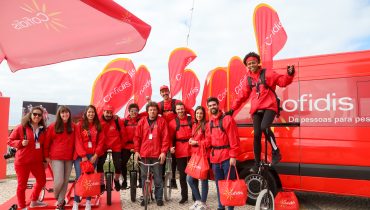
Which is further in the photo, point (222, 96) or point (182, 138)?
point (222, 96)

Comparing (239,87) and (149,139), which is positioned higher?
(239,87)

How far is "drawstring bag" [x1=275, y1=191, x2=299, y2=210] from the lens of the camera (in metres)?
4.87

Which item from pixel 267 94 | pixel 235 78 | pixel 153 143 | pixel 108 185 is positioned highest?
pixel 235 78

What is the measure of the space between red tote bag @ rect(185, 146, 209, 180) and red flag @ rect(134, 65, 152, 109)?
16.2 feet

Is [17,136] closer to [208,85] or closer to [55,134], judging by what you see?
[55,134]

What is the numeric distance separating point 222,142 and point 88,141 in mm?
2320

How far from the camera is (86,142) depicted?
5664 mm

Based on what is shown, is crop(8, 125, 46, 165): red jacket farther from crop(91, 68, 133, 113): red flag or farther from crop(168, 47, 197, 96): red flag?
crop(168, 47, 197, 96): red flag

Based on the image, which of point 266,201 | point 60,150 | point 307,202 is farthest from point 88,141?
point 307,202

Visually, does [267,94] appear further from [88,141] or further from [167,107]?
[88,141]

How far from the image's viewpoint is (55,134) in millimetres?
5426

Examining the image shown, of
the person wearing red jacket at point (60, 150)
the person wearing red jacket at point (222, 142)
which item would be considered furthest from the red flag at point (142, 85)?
the person wearing red jacket at point (222, 142)

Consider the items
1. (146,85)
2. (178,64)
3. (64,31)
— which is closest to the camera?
(64,31)

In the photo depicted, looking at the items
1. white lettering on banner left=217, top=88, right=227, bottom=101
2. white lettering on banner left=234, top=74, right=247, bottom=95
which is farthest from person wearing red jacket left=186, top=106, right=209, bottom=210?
white lettering on banner left=217, top=88, right=227, bottom=101
